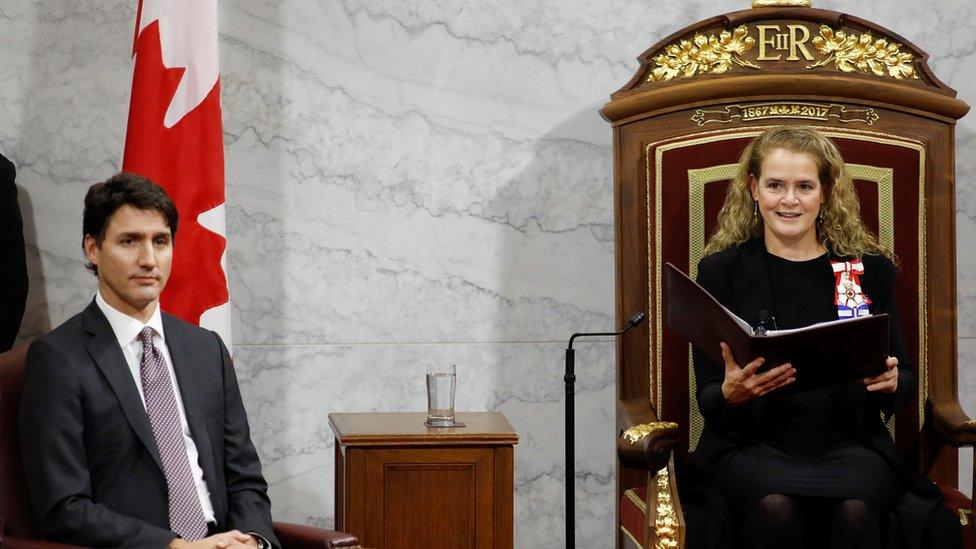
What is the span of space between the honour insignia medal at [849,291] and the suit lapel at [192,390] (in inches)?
70.7

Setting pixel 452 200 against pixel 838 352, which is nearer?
pixel 838 352

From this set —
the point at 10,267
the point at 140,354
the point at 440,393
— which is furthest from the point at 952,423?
the point at 10,267

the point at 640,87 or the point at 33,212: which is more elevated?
the point at 640,87

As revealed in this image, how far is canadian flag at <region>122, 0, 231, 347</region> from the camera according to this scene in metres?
3.86

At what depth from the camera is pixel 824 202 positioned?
370 centimetres

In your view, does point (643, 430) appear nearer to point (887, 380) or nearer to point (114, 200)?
point (887, 380)

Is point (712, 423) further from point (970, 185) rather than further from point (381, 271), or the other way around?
point (970, 185)

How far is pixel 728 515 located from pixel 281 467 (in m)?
1.86

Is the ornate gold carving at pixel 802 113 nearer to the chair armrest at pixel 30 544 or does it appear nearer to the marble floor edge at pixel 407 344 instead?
the marble floor edge at pixel 407 344

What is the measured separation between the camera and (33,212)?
14.6ft


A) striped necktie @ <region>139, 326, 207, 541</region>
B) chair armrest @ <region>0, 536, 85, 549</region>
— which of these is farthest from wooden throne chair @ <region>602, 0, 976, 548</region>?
chair armrest @ <region>0, 536, 85, 549</region>

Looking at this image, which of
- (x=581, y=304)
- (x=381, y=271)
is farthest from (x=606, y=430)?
(x=381, y=271)

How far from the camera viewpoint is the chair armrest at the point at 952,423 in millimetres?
3582

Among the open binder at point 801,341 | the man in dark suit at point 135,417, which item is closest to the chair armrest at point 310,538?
the man in dark suit at point 135,417
